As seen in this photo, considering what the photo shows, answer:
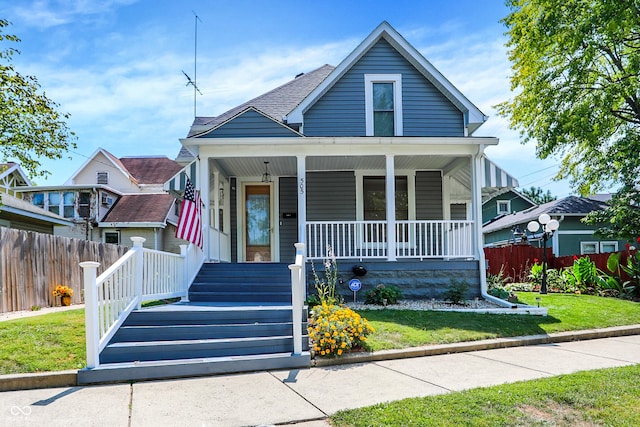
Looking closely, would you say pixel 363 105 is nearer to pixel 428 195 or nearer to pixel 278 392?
pixel 428 195

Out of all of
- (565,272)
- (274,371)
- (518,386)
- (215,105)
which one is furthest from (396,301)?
(215,105)

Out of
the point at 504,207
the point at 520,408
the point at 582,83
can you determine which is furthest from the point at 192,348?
the point at 504,207

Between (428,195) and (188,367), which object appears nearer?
(188,367)

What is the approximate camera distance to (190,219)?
842 centimetres

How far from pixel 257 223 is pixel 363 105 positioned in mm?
4268

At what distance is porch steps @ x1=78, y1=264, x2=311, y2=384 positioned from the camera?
5.17m

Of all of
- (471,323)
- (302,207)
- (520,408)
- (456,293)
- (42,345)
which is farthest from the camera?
(302,207)

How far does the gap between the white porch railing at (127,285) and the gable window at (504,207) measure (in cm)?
2715

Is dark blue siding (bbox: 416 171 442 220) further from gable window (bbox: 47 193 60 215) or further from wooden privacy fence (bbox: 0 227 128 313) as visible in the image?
gable window (bbox: 47 193 60 215)

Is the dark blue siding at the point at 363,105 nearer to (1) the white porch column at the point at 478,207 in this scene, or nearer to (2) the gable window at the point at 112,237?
(1) the white porch column at the point at 478,207

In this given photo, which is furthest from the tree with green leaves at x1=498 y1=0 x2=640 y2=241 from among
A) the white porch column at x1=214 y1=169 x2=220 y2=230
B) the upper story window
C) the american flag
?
the upper story window

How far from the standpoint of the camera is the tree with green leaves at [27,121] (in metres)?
9.47

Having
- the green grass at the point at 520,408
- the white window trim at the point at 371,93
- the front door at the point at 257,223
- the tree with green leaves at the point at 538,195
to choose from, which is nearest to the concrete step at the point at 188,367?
the green grass at the point at 520,408

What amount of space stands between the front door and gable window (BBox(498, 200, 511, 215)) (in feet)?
78.0
